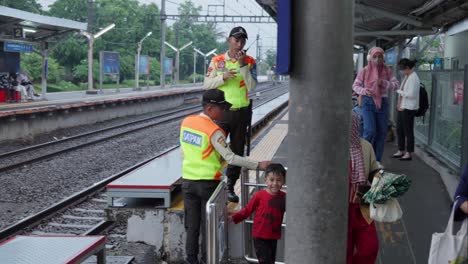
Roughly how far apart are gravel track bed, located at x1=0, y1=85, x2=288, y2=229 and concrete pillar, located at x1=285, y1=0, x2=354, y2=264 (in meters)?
6.33

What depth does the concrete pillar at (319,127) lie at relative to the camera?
3148mm

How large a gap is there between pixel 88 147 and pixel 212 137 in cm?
1231

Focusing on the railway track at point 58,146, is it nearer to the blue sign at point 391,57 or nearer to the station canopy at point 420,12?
the station canopy at point 420,12

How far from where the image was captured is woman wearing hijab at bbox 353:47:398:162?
7711mm

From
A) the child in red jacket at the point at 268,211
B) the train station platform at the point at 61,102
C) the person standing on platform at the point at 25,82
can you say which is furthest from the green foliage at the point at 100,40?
the child in red jacket at the point at 268,211

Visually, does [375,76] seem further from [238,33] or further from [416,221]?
[238,33]

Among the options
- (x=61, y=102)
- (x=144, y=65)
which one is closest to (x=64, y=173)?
(x=61, y=102)

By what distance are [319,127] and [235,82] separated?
3.05 metres

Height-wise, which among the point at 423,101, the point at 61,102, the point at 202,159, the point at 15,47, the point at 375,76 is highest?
the point at 15,47

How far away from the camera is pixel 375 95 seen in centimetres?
772

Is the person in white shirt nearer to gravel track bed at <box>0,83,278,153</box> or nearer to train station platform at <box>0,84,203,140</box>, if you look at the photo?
gravel track bed at <box>0,83,278,153</box>

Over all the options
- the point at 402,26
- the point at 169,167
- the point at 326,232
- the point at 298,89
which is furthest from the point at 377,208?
the point at 402,26

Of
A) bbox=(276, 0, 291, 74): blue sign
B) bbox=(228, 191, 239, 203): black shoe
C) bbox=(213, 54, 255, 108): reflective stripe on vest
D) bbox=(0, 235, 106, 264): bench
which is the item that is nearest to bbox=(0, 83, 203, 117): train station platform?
bbox=(228, 191, 239, 203): black shoe

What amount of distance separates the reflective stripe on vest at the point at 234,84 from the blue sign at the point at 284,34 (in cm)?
287
